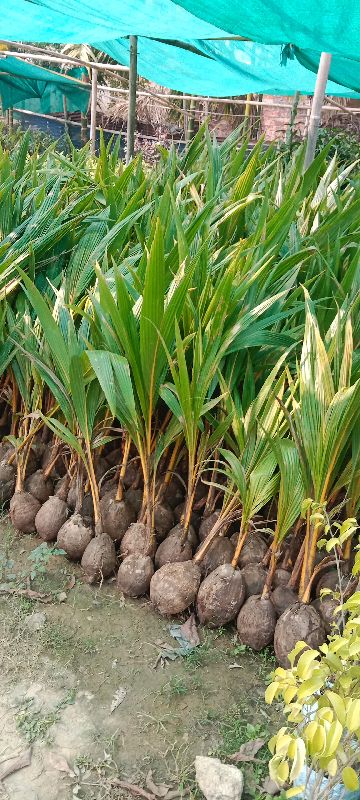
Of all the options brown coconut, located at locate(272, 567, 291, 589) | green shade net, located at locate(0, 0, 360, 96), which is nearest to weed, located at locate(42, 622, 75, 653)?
brown coconut, located at locate(272, 567, 291, 589)

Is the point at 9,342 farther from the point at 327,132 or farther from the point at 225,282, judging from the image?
the point at 327,132

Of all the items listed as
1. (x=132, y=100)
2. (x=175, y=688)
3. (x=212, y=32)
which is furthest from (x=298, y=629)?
(x=132, y=100)

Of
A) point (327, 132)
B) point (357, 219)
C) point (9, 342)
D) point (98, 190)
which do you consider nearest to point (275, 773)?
point (9, 342)

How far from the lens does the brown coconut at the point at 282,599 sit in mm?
1529

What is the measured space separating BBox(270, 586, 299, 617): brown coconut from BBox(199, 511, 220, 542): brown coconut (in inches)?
9.3

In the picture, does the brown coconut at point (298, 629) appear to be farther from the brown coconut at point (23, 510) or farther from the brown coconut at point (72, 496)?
the brown coconut at point (23, 510)

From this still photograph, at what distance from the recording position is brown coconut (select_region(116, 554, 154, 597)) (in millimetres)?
1638

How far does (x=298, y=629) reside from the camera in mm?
1435

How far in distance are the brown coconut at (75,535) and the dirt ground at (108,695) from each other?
7 centimetres

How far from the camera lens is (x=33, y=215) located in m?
2.11

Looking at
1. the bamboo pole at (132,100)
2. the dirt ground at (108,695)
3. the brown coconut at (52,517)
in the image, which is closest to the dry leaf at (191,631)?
the dirt ground at (108,695)

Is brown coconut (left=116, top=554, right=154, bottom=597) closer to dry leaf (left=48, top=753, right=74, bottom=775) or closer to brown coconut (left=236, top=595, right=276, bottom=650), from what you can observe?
brown coconut (left=236, top=595, right=276, bottom=650)

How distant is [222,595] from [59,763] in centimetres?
49

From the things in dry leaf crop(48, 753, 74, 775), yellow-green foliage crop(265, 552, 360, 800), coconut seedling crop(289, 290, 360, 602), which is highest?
coconut seedling crop(289, 290, 360, 602)
